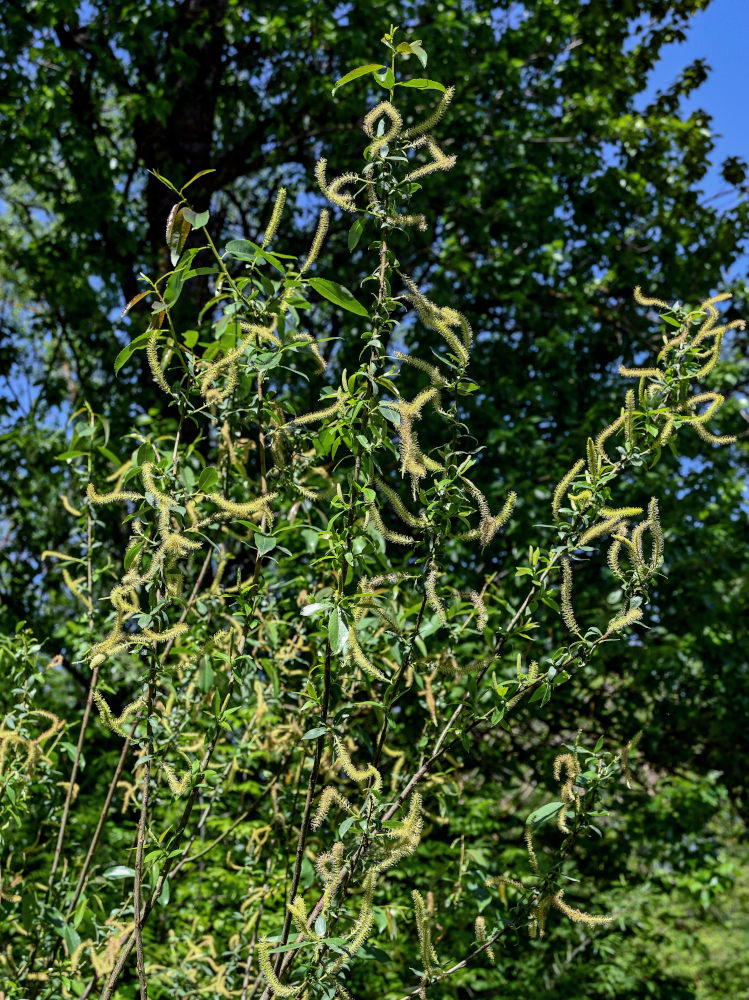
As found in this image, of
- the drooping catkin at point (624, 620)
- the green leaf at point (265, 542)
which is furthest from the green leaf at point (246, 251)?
the drooping catkin at point (624, 620)

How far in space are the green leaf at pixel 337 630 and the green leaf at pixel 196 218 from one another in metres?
0.60

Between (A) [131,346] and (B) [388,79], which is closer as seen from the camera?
(B) [388,79]

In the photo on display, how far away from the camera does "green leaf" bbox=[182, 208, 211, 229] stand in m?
1.43

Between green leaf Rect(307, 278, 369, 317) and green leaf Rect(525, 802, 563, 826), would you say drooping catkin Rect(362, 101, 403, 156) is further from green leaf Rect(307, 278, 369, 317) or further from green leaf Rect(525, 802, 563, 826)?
green leaf Rect(525, 802, 563, 826)

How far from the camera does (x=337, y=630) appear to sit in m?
1.37

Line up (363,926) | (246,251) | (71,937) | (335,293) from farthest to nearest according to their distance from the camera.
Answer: (71,937), (246,251), (335,293), (363,926)

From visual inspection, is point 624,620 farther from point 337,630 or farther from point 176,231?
point 176,231

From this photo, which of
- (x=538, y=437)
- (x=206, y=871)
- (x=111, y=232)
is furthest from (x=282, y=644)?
(x=111, y=232)

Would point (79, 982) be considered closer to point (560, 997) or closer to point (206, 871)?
point (206, 871)

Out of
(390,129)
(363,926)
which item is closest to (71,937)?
(363,926)

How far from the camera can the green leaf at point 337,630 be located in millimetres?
1343

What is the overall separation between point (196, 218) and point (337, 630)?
653 millimetres

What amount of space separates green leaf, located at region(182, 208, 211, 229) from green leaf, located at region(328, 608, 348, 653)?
0.60 meters

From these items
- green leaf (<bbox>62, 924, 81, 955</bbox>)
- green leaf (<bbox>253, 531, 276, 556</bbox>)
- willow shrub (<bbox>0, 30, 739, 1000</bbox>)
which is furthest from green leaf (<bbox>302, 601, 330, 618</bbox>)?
green leaf (<bbox>62, 924, 81, 955</bbox>)
